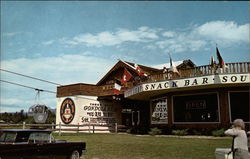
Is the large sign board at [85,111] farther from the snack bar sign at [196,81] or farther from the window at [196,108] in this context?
the window at [196,108]

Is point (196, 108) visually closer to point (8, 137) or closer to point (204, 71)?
point (204, 71)

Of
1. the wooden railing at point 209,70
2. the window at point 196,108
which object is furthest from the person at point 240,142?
the window at point 196,108

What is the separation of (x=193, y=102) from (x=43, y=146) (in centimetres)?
1529

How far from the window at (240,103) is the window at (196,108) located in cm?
111

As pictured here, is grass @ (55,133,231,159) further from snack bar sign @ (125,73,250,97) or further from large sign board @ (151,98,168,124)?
large sign board @ (151,98,168,124)

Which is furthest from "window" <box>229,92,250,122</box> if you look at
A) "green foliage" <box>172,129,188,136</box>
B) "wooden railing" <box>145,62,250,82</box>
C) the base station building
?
"green foliage" <box>172,129,188,136</box>

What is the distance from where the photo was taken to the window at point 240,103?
18.8 metres

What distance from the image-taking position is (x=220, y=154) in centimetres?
595

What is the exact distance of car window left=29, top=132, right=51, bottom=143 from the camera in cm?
754

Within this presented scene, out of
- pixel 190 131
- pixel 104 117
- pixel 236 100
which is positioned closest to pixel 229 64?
pixel 236 100

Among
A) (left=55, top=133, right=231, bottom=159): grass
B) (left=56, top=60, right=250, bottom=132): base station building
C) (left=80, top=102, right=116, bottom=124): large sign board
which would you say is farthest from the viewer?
(left=80, top=102, right=116, bottom=124): large sign board

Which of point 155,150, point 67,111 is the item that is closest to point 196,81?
point 155,150

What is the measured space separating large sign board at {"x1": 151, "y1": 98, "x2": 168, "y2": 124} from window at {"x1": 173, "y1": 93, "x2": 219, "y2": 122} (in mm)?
1007

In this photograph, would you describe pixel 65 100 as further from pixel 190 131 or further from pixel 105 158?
pixel 105 158
